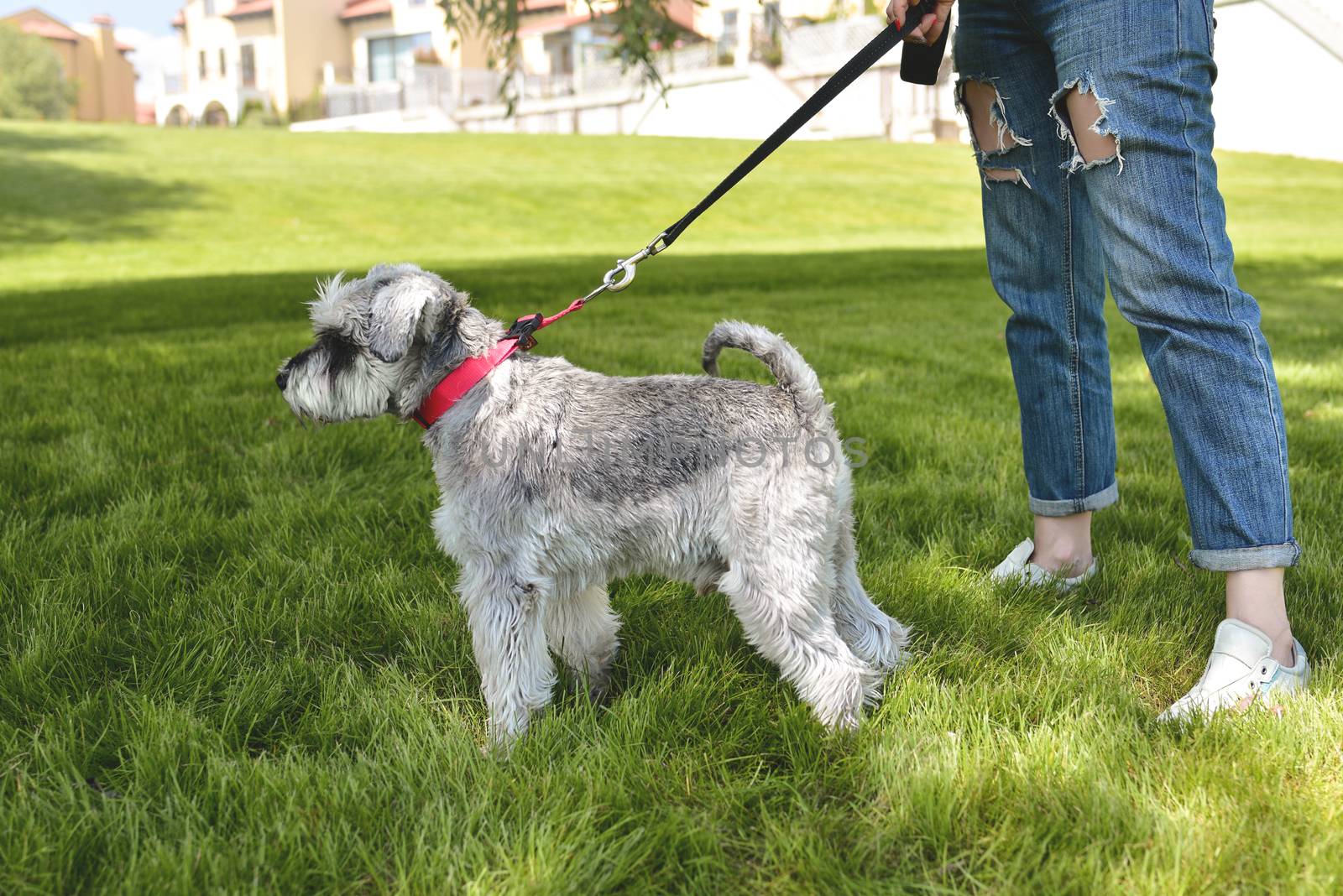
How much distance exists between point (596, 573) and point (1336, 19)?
48.4 m

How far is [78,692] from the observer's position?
2658 millimetres

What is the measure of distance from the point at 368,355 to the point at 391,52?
215ft

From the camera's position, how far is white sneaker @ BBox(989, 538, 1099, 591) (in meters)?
3.37

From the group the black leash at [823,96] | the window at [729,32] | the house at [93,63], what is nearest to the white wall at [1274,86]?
the window at [729,32]

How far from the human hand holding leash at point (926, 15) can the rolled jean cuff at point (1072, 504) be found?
1.69 metres

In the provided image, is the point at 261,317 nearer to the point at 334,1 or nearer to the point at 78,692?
the point at 78,692

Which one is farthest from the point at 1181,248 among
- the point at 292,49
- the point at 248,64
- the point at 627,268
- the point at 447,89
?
the point at 248,64

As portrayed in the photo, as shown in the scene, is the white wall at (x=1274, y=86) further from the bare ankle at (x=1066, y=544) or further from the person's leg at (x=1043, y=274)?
the bare ankle at (x=1066, y=544)

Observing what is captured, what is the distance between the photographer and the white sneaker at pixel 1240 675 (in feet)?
8.24

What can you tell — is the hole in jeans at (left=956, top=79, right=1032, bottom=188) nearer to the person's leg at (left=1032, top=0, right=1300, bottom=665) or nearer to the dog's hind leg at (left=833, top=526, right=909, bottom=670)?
the person's leg at (left=1032, top=0, right=1300, bottom=665)

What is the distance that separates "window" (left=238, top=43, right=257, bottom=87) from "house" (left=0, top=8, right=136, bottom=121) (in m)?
21.0

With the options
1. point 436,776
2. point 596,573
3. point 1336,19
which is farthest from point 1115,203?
point 1336,19

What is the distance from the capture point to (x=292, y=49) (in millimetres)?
60094

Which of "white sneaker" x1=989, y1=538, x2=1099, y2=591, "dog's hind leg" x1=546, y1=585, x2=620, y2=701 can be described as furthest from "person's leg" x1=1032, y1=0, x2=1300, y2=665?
"dog's hind leg" x1=546, y1=585, x2=620, y2=701
